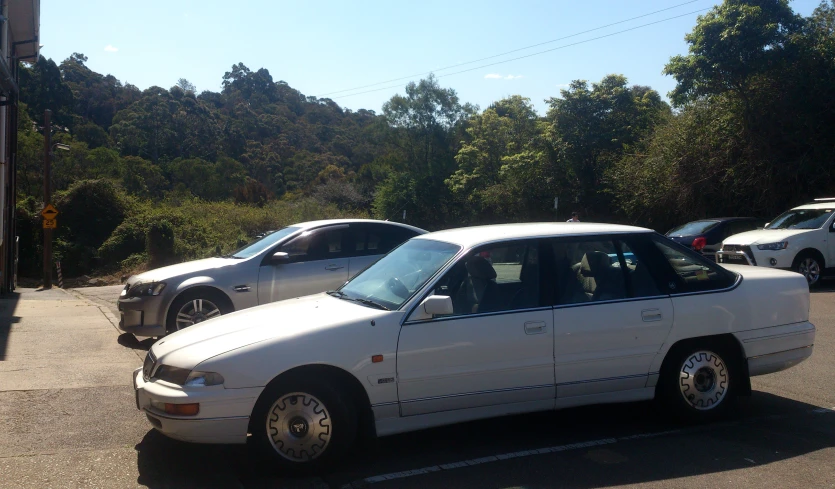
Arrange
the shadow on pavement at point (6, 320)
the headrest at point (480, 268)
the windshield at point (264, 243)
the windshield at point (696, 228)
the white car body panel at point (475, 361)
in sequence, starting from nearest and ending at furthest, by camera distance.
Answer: the white car body panel at point (475, 361)
the headrest at point (480, 268)
the shadow on pavement at point (6, 320)
the windshield at point (264, 243)
the windshield at point (696, 228)

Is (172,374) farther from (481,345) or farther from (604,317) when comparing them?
(604,317)

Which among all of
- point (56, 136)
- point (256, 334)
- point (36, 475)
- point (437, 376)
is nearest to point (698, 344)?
point (437, 376)

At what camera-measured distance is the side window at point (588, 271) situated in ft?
18.4

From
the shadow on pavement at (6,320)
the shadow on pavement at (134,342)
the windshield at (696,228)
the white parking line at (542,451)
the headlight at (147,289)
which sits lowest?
the white parking line at (542,451)

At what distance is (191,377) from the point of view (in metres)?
4.67

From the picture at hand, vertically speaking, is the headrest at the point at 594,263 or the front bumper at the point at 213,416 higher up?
the headrest at the point at 594,263

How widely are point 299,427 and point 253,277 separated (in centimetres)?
484

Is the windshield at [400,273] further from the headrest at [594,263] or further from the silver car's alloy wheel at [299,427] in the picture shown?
the headrest at [594,263]

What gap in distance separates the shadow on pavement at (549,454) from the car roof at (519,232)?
1507 mm

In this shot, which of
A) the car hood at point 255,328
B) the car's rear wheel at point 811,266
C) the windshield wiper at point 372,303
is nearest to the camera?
the car hood at point 255,328

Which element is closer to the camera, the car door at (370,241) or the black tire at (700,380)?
the black tire at (700,380)

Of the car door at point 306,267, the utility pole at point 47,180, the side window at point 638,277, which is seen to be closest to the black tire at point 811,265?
the car door at point 306,267

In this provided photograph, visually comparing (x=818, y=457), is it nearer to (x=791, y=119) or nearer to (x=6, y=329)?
(x=6, y=329)

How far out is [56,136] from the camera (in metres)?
51.4
